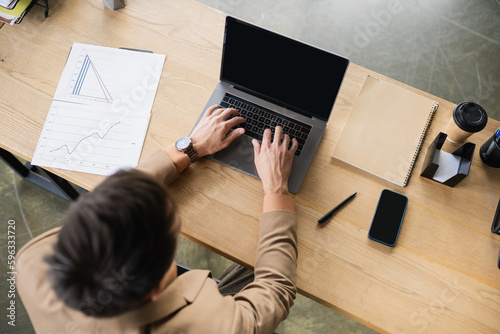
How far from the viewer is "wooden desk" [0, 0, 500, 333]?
1.05m

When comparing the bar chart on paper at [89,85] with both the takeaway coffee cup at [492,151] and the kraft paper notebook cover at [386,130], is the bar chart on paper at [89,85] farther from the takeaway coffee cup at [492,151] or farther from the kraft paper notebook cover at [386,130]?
the takeaway coffee cup at [492,151]

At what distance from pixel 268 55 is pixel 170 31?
0.47 metres

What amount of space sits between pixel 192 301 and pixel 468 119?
93cm

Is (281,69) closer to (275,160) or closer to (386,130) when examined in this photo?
(275,160)

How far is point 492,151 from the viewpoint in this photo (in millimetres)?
1154

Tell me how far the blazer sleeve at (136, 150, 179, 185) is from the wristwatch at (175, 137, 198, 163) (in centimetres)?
5

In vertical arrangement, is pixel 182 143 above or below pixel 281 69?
below

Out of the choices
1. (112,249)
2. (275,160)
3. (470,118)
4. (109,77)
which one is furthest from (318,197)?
(109,77)

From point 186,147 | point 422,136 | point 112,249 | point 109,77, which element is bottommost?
point 112,249

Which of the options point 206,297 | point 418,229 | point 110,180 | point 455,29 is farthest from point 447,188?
point 455,29

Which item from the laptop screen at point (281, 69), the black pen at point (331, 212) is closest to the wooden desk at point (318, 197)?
the black pen at point (331, 212)

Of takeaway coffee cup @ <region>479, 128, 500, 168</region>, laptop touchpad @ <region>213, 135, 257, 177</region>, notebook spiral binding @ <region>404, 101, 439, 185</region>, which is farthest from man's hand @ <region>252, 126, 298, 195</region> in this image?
takeaway coffee cup @ <region>479, 128, 500, 168</region>

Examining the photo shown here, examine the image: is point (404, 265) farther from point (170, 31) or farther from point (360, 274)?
point (170, 31)

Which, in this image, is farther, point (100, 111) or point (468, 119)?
point (100, 111)
